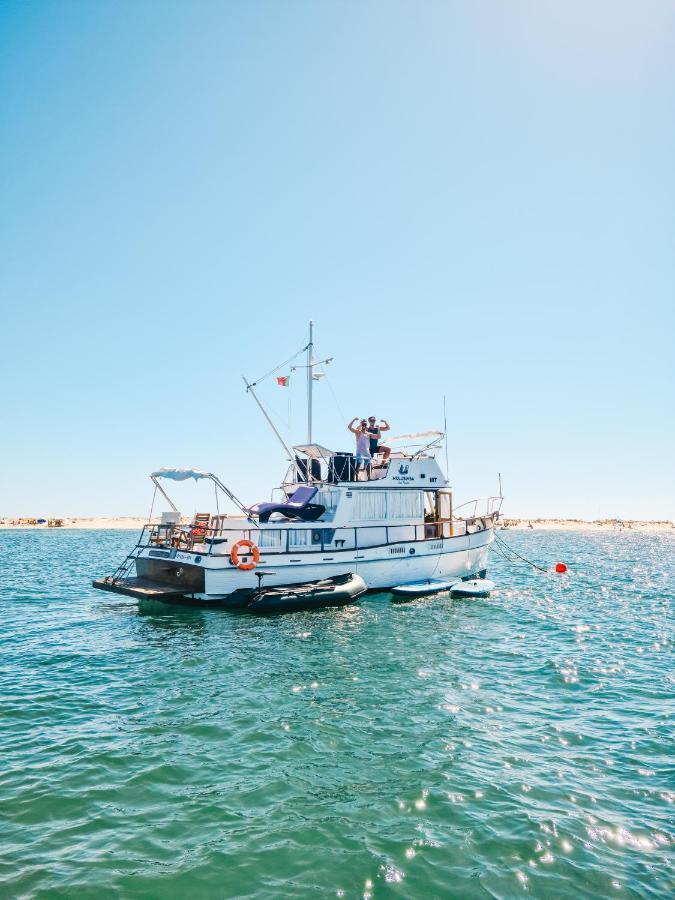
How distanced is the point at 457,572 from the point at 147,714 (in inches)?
780

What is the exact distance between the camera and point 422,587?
2255cm

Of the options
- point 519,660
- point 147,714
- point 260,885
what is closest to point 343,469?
point 519,660

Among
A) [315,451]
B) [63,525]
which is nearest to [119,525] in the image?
[63,525]

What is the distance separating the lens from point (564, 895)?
522 cm

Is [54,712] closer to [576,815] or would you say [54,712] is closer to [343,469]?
[576,815]

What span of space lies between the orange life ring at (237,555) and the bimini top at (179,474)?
3084 millimetres

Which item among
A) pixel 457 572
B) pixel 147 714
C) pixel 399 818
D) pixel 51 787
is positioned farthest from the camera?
pixel 457 572

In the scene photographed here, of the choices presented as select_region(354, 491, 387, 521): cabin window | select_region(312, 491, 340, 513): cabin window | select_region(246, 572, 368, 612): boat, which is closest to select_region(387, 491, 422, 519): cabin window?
select_region(354, 491, 387, 521): cabin window

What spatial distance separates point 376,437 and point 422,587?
300 inches

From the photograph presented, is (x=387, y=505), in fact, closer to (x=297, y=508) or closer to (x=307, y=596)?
(x=297, y=508)

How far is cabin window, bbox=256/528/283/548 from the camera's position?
808 inches

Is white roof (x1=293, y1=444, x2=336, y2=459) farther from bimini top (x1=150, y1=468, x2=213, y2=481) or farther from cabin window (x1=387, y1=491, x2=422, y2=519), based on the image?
bimini top (x1=150, y1=468, x2=213, y2=481)

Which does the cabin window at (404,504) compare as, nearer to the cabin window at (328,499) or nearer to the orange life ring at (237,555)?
the cabin window at (328,499)

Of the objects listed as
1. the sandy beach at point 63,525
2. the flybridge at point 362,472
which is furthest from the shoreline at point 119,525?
the flybridge at point 362,472
